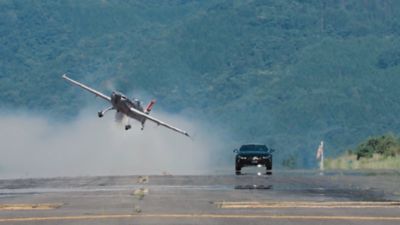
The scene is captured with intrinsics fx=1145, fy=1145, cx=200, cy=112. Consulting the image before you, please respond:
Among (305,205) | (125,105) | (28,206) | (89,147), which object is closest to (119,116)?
(125,105)

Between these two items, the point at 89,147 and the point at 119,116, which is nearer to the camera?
the point at 119,116

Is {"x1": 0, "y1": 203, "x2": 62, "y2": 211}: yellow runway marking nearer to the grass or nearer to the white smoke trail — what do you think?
the grass

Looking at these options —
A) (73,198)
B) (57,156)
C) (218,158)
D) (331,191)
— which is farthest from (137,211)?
(218,158)

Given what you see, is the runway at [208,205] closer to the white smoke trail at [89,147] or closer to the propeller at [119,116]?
the propeller at [119,116]

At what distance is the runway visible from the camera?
19641 millimetres

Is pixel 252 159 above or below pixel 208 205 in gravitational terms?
above

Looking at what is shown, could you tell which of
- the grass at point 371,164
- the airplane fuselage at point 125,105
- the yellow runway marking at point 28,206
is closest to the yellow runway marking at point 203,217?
the yellow runway marking at point 28,206

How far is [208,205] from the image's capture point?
2348cm

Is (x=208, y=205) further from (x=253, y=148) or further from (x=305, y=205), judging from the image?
(x=253, y=148)

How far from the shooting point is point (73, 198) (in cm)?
2730

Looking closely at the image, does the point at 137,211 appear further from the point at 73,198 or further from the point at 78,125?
the point at 78,125

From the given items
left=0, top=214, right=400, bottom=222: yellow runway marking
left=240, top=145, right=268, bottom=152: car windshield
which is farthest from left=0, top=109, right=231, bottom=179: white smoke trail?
left=0, top=214, right=400, bottom=222: yellow runway marking

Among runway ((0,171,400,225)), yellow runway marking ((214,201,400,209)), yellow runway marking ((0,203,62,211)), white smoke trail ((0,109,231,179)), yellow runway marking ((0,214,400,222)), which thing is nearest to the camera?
yellow runway marking ((0,214,400,222))

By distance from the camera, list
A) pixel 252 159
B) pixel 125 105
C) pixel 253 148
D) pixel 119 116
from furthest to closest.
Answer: pixel 119 116 < pixel 125 105 < pixel 253 148 < pixel 252 159
